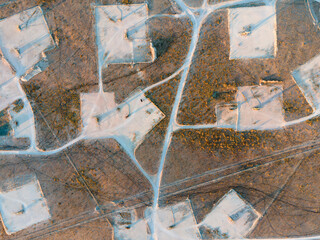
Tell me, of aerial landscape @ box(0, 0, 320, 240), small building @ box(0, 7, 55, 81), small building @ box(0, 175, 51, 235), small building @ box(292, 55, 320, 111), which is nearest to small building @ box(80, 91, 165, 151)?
aerial landscape @ box(0, 0, 320, 240)

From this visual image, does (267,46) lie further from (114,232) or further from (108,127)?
(114,232)

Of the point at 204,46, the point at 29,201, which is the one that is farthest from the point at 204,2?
the point at 29,201

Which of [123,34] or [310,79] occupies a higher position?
[123,34]

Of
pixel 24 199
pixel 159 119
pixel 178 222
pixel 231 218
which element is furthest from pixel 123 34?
pixel 231 218

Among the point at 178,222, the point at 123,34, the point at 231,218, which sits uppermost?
the point at 123,34

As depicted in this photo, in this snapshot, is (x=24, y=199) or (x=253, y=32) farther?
(x=24, y=199)

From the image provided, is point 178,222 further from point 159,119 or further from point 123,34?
point 123,34

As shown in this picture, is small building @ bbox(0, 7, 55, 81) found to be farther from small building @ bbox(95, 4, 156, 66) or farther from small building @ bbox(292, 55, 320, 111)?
small building @ bbox(292, 55, 320, 111)
